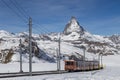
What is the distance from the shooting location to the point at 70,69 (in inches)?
3492

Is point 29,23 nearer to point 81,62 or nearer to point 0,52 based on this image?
point 81,62

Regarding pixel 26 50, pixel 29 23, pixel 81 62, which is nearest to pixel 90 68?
pixel 81 62

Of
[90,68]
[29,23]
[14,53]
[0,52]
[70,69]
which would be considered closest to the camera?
[29,23]

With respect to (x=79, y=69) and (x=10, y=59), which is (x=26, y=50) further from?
(x=79, y=69)

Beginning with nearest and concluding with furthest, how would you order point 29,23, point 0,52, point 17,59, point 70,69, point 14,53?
point 29,23, point 70,69, point 17,59, point 14,53, point 0,52

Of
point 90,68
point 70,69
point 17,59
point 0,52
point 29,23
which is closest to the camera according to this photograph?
point 29,23

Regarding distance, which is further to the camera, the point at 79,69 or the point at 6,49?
the point at 6,49

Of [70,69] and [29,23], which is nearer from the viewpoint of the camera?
[29,23]

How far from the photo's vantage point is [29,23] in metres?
57.8

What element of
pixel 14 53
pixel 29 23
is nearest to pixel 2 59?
pixel 14 53

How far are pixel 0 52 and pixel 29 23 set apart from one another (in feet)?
Result: 444

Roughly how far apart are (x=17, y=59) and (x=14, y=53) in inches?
523

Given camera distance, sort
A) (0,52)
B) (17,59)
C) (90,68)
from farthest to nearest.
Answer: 1. (0,52)
2. (17,59)
3. (90,68)

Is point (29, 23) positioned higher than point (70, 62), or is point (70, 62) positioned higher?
point (29, 23)
